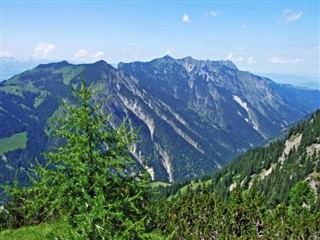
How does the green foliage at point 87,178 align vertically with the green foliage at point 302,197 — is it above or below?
above

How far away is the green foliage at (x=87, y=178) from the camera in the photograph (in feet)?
53.9

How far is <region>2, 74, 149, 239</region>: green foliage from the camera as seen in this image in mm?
16422

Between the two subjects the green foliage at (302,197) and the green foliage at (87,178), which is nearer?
the green foliage at (87,178)

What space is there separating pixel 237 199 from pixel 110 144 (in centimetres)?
8485

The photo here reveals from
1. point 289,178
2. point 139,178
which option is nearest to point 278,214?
point 139,178

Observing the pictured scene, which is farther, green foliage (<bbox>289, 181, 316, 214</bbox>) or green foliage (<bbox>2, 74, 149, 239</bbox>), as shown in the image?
green foliage (<bbox>289, 181, 316, 214</bbox>)

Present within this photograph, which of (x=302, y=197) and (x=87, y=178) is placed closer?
(x=87, y=178)

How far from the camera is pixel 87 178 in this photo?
55.0 feet

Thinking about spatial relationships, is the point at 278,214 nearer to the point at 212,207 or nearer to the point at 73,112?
the point at 212,207

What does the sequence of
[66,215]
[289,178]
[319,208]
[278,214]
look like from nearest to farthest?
[66,215] < [278,214] < [319,208] < [289,178]

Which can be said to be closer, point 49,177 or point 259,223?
point 49,177

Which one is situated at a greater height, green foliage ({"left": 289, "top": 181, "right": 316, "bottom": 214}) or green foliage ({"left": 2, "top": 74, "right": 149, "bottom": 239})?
green foliage ({"left": 2, "top": 74, "right": 149, "bottom": 239})

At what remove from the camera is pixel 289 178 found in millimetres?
173000

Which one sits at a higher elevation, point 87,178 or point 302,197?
Answer: point 87,178
